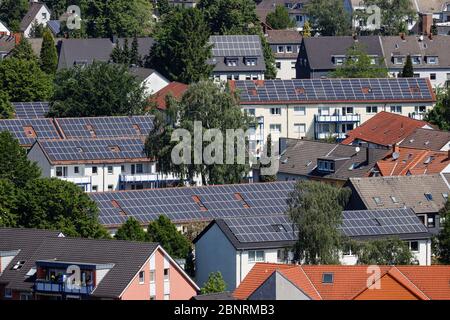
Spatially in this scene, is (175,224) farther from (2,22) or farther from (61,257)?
(2,22)

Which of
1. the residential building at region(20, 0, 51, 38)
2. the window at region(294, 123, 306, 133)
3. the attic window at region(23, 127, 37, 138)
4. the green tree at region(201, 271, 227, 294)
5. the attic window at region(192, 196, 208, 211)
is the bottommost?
the window at region(294, 123, 306, 133)

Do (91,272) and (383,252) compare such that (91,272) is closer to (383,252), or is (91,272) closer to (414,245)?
(383,252)

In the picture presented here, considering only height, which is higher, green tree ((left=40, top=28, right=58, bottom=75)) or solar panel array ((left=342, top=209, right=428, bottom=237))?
green tree ((left=40, top=28, right=58, bottom=75))

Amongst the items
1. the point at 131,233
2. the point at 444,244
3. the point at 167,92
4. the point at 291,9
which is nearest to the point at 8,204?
the point at 131,233

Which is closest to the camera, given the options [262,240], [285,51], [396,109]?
[262,240]

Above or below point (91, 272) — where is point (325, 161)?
below

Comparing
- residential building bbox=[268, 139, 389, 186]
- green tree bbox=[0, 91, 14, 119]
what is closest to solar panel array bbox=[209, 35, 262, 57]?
green tree bbox=[0, 91, 14, 119]

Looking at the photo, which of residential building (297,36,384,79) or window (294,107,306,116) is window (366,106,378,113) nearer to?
window (294,107,306,116)
